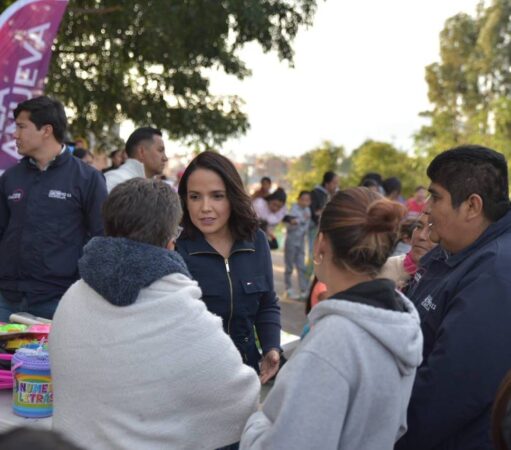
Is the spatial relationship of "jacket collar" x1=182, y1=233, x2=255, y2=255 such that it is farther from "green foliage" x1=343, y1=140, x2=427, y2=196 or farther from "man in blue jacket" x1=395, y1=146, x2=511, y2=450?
"green foliage" x1=343, y1=140, x2=427, y2=196

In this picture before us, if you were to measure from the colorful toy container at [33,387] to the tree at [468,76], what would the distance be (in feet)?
115

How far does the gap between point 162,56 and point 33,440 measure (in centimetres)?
993

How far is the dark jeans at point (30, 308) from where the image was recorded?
394 cm

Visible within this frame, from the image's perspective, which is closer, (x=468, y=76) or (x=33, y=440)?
(x=33, y=440)

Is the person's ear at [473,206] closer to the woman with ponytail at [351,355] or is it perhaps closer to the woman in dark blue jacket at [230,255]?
the woman with ponytail at [351,355]

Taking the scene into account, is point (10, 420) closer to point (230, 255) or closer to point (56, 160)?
point (230, 255)

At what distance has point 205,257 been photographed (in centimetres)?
285

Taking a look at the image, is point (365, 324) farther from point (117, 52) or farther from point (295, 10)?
point (117, 52)

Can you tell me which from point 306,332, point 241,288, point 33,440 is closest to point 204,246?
point 241,288

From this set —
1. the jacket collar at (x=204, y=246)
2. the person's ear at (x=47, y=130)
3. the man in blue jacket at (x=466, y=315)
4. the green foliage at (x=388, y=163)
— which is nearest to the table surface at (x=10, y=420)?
the jacket collar at (x=204, y=246)

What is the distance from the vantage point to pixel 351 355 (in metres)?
1.68

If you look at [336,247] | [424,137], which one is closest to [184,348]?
[336,247]

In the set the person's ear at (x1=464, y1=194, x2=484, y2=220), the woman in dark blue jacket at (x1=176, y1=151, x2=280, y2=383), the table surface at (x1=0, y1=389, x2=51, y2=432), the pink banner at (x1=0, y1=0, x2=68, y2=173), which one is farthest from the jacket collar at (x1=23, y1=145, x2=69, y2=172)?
the person's ear at (x1=464, y1=194, x2=484, y2=220)

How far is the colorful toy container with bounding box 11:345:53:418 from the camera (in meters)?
2.43
